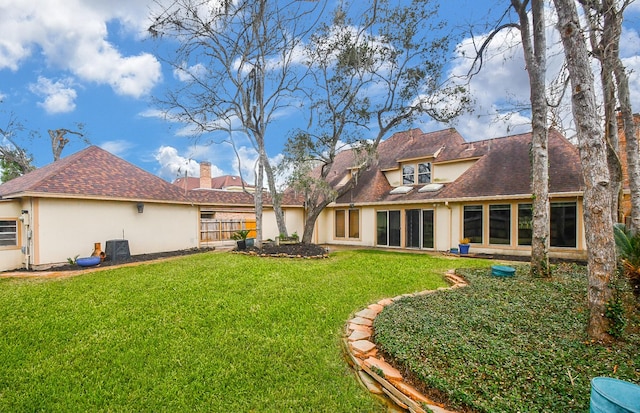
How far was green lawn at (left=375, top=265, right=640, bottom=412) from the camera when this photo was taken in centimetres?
252

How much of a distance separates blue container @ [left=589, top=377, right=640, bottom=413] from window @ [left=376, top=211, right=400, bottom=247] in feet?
41.4

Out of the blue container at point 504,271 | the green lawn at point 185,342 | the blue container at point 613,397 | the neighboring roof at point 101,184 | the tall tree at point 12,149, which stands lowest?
the green lawn at point 185,342

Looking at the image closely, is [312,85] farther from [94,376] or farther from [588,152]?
[94,376]

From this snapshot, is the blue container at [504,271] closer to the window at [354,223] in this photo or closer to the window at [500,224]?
the window at [500,224]

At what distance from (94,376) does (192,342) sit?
109 cm

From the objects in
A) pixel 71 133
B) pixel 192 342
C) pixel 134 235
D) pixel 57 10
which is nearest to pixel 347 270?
pixel 192 342

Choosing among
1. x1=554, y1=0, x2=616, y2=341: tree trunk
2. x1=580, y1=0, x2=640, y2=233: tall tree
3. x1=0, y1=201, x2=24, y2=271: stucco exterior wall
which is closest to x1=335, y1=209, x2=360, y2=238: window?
x1=580, y1=0, x2=640, y2=233: tall tree

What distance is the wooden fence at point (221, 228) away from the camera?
47.3 feet

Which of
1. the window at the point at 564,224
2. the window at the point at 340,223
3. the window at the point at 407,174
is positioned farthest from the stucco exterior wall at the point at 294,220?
the window at the point at 564,224

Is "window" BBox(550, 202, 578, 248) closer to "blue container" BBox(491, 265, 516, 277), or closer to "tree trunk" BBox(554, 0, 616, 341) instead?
"blue container" BBox(491, 265, 516, 277)

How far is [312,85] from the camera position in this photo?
1377 cm

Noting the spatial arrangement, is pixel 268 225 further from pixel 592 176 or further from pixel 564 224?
pixel 592 176

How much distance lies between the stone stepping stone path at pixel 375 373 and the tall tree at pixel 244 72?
8547 mm

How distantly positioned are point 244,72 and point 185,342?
1143 cm
